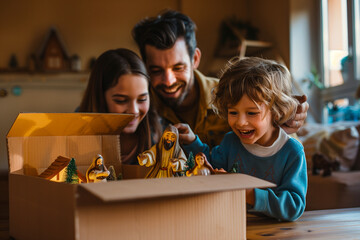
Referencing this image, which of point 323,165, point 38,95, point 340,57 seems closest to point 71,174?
point 323,165

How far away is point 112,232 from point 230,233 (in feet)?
0.61

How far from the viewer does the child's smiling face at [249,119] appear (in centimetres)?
89

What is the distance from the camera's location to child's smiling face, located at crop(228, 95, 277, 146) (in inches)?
→ 34.9

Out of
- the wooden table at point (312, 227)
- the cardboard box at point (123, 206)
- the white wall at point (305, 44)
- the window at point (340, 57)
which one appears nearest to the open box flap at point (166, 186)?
the cardboard box at point (123, 206)

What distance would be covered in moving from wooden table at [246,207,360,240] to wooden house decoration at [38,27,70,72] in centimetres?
410

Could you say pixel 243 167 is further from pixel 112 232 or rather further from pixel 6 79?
pixel 6 79

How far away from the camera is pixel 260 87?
888 mm

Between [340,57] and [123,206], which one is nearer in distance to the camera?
[123,206]

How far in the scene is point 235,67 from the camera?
38.9 inches

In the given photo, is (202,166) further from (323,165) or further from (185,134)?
(323,165)

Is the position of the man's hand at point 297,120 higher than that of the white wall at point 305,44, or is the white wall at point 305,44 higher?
the white wall at point 305,44

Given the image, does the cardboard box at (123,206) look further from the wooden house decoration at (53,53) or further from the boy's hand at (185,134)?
the wooden house decoration at (53,53)

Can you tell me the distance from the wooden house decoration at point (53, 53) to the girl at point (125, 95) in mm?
3317

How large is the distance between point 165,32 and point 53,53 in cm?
323
